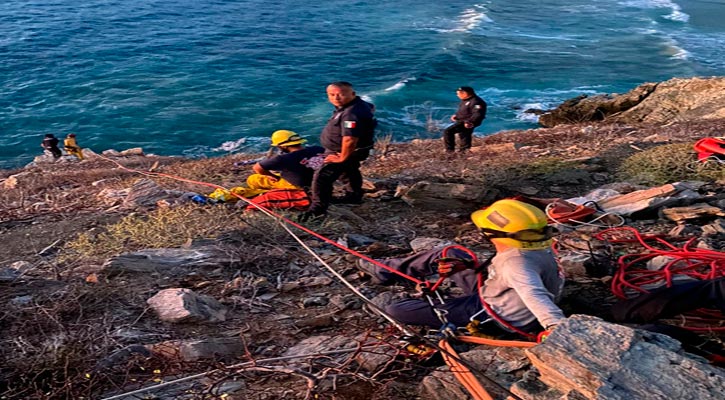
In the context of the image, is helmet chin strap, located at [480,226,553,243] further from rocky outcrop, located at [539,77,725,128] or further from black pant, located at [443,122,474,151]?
rocky outcrop, located at [539,77,725,128]

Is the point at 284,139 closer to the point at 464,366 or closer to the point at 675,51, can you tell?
the point at 464,366

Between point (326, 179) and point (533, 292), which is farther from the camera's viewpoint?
point (326, 179)

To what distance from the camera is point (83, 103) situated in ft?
73.3

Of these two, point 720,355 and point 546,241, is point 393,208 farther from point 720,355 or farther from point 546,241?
point 720,355

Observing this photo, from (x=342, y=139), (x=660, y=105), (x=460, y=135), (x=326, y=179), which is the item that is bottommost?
(x=660, y=105)

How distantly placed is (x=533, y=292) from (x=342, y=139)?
125 inches

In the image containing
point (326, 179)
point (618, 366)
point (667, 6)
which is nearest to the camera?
point (618, 366)

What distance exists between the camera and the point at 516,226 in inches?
138

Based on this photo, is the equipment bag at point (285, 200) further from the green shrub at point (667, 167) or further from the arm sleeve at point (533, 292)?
the green shrub at point (667, 167)

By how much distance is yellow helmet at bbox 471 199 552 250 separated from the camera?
351 cm

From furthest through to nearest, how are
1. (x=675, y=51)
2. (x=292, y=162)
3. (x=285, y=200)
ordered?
(x=675, y=51) < (x=285, y=200) < (x=292, y=162)

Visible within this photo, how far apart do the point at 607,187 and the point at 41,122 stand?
18.9m

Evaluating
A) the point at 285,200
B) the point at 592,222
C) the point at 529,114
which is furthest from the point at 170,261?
the point at 529,114

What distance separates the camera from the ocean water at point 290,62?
20.5 m
